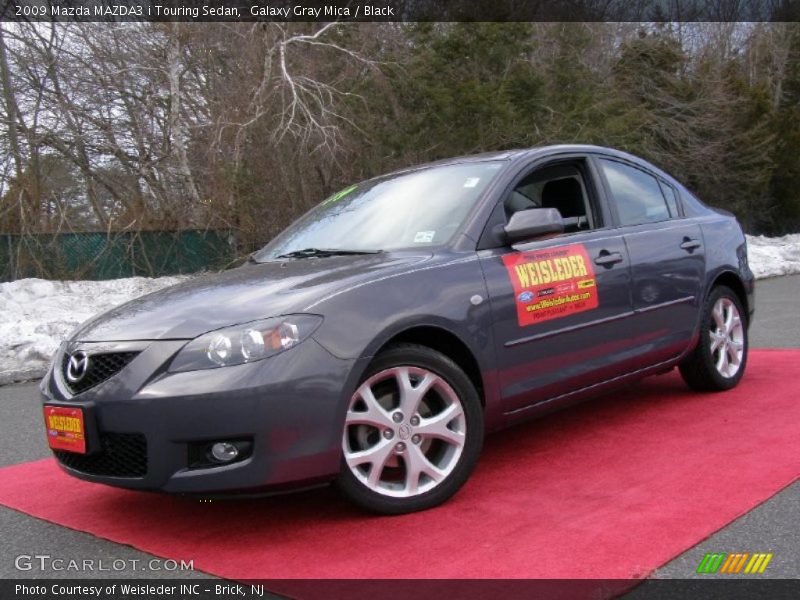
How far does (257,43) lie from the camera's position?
17031 mm

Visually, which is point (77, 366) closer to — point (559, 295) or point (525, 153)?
point (559, 295)

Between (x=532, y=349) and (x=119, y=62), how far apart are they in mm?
17464

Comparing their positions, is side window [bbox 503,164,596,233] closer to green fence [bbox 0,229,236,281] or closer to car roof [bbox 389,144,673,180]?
car roof [bbox 389,144,673,180]

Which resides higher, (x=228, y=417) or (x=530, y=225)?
(x=530, y=225)

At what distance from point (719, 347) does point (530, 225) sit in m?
2.27

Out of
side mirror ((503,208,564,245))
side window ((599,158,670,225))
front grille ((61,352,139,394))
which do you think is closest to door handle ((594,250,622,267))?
side window ((599,158,670,225))

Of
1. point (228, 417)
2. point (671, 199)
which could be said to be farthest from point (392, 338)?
point (671, 199)

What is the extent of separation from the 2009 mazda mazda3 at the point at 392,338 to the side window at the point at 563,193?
1 centimetres

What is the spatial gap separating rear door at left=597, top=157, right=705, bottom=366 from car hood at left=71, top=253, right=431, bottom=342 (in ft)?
5.03

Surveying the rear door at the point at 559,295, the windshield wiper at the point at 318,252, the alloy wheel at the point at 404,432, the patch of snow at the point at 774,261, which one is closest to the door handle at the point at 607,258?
the rear door at the point at 559,295

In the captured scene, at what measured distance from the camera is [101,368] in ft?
11.8

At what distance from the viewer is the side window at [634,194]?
207 inches

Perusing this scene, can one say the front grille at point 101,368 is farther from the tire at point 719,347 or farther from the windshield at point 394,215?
the tire at point 719,347

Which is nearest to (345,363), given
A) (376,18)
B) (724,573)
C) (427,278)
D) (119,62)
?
(427,278)
